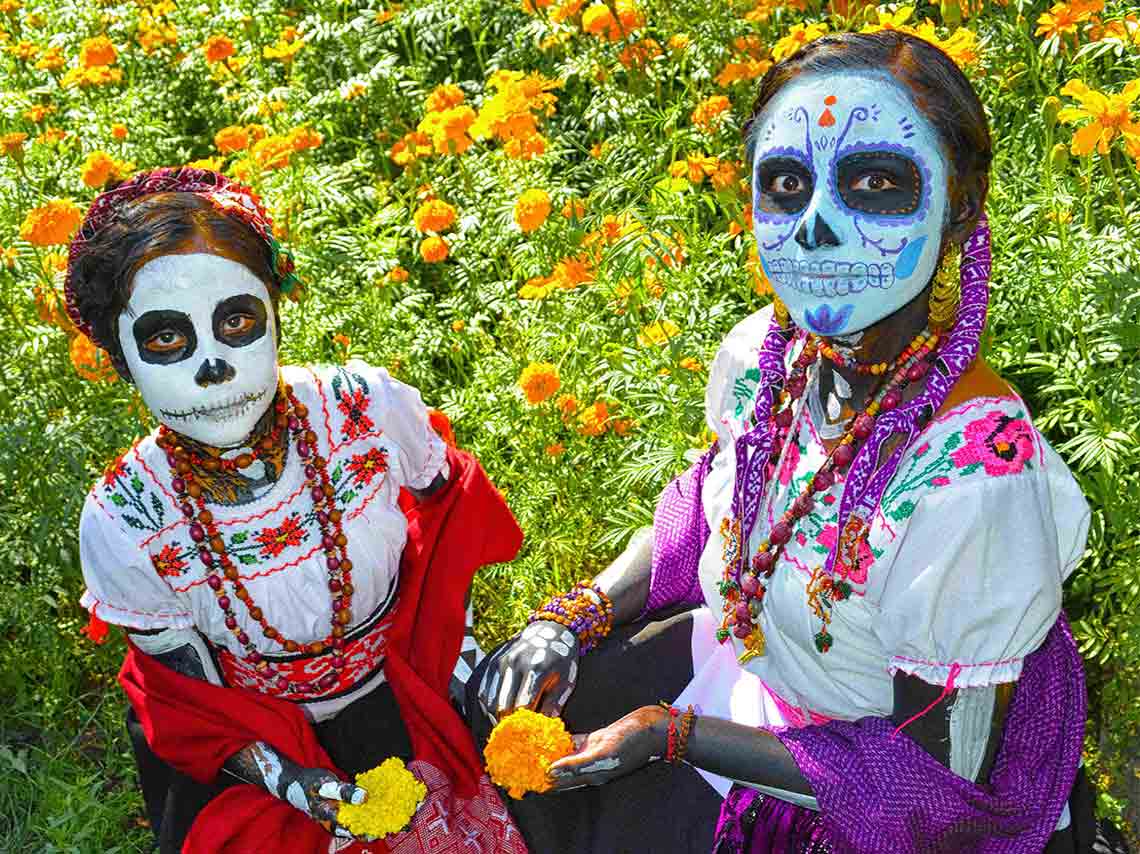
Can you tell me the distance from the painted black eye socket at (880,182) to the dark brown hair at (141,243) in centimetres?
109

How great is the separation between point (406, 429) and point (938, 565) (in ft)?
3.98

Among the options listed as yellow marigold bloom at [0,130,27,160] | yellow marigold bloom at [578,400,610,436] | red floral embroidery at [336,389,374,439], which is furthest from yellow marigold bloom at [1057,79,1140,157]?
yellow marigold bloom at [0,130,27,160]

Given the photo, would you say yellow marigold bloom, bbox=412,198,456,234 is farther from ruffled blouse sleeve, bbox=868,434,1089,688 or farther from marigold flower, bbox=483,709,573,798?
ruffled blouse sleeve, bbox=868,434,1089,688

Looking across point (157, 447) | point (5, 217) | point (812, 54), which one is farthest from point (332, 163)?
point (812, 54)

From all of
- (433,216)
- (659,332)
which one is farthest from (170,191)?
(433,216)

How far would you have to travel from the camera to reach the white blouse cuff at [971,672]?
2035 mm

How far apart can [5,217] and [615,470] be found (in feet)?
6.64

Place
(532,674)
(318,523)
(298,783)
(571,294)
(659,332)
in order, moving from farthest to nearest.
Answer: (571,294) → (659,332) → (318,523) → (298,783) → (532,674)

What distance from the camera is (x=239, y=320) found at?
96.6 inches

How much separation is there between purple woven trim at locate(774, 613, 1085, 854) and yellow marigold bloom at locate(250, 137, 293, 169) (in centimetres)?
249

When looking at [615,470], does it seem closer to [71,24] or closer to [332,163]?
[332,163]

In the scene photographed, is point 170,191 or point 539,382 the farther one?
point 539,382

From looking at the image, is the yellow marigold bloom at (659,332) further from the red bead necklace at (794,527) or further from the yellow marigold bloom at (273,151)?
the yellow marigold bloom at (273,151)

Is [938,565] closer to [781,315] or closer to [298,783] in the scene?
[781,315]
